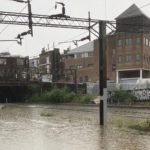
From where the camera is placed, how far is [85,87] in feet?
283

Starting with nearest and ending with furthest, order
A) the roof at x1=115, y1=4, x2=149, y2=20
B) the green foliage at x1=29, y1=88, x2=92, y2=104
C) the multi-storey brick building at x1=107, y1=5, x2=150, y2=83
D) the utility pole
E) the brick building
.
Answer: the utility pole → the green foliage at x1=29, y1=88, x2=92, y2=104 → the brick building → the roof at x1=115, y1=4, x2=149, y2=20 → the multi-storey brick building at x1=107, y1=5, x2=150, y2=83

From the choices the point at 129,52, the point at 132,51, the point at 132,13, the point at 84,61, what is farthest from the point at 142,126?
the point at 84,61

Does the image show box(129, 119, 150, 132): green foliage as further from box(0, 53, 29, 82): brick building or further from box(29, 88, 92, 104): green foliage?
box(0, 53, 29, 82): brick building

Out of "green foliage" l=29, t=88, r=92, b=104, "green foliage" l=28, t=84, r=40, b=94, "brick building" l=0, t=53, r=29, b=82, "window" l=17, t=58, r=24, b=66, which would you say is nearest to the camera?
"green foliage" l=29, t=88, r=92, b=104

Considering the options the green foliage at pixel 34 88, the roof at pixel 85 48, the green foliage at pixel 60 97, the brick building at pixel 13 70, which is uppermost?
the roof at pixel 85 48

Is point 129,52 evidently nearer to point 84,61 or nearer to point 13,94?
point 13,94

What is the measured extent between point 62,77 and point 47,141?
80.4m

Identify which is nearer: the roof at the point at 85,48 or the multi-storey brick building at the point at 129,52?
the multi-storey brick building at the point at 129,52

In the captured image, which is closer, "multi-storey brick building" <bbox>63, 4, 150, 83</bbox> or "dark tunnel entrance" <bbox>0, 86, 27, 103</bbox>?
"dark tunnel entrance" <bbox>0, 86, 27, 103</bbox>

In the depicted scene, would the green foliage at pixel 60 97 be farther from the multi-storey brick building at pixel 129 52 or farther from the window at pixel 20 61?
the multi-storey brick building at pixel 129 52

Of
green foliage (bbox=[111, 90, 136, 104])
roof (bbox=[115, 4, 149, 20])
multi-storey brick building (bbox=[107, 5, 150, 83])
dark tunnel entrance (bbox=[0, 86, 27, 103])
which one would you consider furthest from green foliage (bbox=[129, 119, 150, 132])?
roof (bbox=[115, 4, 149, 20])

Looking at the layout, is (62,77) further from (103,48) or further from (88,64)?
(103,48)

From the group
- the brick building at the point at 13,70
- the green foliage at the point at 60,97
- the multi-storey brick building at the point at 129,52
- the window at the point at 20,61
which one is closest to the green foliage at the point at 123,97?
the green foliage at the point at 60,97

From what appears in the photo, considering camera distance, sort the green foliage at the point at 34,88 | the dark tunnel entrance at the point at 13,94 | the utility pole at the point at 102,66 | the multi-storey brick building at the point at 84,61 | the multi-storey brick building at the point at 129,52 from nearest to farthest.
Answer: the utility pole at the point at 102,66
the green foliage at the point at 34,88
the dark tunnel entrance at the point at 13,94
the multi-storey brick building at the point at 129,52
the multi-storey brick building at the point at 84,61
